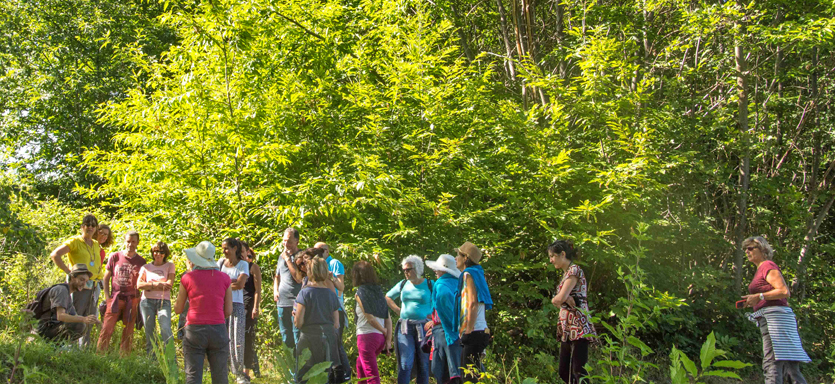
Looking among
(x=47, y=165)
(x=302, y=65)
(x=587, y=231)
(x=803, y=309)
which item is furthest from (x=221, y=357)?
(x=47, y=165)

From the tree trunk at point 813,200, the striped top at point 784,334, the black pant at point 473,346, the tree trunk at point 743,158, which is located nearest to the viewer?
the black pant at point 473,346

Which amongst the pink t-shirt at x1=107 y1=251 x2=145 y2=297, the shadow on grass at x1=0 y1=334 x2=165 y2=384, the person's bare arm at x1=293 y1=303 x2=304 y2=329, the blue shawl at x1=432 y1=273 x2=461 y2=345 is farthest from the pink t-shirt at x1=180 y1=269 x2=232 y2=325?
the pink t-shirt at x1=107 y1=251 x2=145 y2=297

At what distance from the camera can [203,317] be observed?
5078 millimetres

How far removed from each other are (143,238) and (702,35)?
8.33 metres

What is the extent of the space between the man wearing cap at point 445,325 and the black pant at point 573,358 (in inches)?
37.1

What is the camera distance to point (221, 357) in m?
5.16

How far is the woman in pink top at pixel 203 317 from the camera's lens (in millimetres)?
5039

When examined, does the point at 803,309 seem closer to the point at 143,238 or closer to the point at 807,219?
the point at 807,219

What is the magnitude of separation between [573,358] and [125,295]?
4.84 metres

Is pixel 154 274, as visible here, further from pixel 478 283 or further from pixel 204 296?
pixel 478 283

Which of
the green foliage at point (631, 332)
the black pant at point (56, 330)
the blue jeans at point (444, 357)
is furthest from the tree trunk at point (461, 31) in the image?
the green foliage at point (631, 332)

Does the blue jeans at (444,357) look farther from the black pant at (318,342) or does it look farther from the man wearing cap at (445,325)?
the black pant at (318,342)

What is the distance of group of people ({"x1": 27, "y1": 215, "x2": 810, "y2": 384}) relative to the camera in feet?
17.1

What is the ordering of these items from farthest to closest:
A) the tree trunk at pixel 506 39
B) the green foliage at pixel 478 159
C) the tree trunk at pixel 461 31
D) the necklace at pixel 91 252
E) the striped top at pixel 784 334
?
the tree trunk at pixel 461 31
the tree trunk at pixel 506 39
the green foliage at pixel 478 159
the necklace at pixel 91 252
the striped top at pixel 784 334
